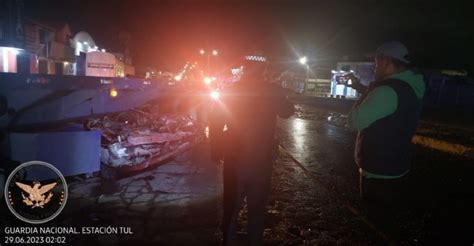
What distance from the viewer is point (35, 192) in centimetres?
477

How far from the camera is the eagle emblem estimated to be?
15.3 feet

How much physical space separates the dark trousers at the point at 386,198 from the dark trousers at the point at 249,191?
94cm

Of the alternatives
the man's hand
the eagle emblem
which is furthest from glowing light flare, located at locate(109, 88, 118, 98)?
the man's hand

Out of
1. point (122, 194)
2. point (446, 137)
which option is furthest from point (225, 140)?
point (446, 137)

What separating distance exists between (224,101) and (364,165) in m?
1.38

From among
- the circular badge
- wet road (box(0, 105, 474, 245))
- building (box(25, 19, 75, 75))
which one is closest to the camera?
wet road (box(0, 105, 474, 245))

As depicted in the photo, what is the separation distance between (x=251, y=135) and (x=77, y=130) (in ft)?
12.2

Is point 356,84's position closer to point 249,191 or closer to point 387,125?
point 387,125

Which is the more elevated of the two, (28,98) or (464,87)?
(464,87)

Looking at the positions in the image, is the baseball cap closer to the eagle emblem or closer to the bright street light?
the eagle emblem

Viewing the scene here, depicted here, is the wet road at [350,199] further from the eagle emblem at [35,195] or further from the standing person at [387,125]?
the eagle emblem at [35,195]

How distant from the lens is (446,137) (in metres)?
10.8

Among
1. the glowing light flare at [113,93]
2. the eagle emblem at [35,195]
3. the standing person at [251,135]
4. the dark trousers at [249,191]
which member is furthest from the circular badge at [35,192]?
the glowing light flare at [113,93]

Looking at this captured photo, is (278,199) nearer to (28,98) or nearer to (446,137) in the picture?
(28,98)
